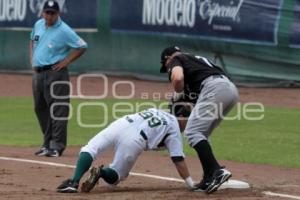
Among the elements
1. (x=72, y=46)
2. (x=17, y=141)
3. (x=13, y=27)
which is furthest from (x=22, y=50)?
(x=72, y=46)

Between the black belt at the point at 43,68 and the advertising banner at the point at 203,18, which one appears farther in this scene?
the advertising banner at the point at 203,18

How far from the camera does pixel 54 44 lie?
1184 cm

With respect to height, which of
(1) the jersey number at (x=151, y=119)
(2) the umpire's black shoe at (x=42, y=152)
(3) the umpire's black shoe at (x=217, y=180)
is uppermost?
(1) the jersey number at (x=151, y=119)

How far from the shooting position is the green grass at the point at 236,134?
12.1 metres

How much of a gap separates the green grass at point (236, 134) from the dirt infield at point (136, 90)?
5.11 feet

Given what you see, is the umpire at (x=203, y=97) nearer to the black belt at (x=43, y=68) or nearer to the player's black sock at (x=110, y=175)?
the player's black sock at (x=110, y=175)

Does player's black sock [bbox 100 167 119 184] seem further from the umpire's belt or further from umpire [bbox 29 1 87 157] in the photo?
the umpire's belt

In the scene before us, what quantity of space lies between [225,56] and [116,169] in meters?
13.4

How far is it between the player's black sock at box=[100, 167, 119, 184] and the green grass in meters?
3.02

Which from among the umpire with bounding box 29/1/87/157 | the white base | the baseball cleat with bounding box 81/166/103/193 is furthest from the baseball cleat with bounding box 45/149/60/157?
the white base

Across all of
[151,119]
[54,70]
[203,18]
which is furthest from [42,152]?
[203,18]

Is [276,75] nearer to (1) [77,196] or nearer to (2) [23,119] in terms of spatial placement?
(2) [23,119]

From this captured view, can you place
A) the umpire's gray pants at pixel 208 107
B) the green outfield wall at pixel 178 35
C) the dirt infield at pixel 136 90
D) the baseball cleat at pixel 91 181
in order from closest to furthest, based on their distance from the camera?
1. the baseball cleat at pixel 91 181
2. the umpire's gray pants at pixel 208 107
3. the dirt infield at pixel 136 90
4. the green outfield wall at pixel 178 35

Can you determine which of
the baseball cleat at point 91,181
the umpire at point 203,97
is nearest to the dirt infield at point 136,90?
the umpire at point 203,97
